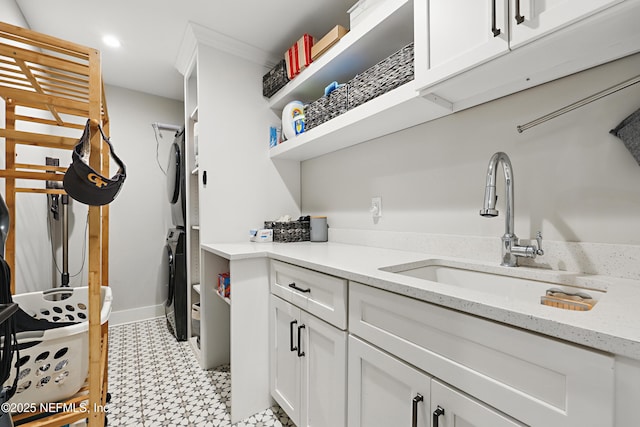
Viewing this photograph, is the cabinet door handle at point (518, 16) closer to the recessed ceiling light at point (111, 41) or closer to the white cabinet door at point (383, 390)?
the white cabinet door at point (383, 390)

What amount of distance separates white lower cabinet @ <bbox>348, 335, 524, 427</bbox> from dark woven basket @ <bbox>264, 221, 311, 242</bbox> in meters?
1.11

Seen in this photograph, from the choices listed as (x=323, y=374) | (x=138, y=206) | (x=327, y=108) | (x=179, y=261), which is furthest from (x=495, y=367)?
(x=138, y=206)

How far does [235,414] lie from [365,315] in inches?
40.7

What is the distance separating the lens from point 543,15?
→ 764 mm

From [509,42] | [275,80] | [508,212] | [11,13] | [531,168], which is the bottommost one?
[508,212]

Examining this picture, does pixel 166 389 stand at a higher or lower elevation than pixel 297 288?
lower

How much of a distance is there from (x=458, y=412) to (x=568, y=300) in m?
0.48

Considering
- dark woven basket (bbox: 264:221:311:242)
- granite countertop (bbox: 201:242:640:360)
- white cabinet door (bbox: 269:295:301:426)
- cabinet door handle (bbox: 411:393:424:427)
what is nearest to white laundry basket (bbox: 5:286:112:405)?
white cabinet door (bbox: 269:295:301:426)

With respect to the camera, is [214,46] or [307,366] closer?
[307,366]

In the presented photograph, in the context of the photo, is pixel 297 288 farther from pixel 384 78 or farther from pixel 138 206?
pixel 138 206

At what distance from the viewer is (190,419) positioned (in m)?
1.46

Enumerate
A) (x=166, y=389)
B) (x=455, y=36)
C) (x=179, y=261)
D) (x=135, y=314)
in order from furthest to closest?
(x=135, y=314), (x=179, y=261), (x=166, y=389), (x=455, y=36)

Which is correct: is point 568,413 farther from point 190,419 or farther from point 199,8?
point 199,8

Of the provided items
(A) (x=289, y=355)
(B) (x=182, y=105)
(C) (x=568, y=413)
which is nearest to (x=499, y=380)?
(C) (x=568, y=413)
